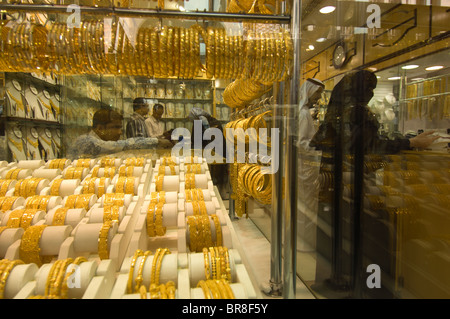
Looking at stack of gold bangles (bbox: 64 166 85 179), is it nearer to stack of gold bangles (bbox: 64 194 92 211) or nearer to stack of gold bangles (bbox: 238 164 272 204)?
stack of gold bangles (bbox: 64 194 92 211)

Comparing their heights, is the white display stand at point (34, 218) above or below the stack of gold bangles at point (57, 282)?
above

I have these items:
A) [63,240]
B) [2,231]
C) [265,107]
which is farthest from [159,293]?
[265,107]

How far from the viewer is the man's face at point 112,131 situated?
217 cm

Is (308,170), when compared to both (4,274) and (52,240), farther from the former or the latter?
(4,274)

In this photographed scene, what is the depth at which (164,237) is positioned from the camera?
124 cm

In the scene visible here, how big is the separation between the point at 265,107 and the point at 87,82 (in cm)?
153

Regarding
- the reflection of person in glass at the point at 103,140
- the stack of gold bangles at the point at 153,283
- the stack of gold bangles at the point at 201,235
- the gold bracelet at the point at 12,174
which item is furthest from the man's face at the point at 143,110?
the stack of gold bangles at the point at 153,283

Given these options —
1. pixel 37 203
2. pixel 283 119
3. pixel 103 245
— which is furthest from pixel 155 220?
pixel 283 119

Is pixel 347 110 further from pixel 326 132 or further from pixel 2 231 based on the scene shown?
pixel 2 231

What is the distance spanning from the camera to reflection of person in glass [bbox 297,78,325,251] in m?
1.70

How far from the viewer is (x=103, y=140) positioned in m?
2.17

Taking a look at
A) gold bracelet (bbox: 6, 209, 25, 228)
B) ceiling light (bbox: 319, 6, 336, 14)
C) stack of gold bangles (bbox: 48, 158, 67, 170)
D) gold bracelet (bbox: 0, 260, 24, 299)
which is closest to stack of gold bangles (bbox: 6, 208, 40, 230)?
gold bracelet (bbox: 6, 209, 25, 228)

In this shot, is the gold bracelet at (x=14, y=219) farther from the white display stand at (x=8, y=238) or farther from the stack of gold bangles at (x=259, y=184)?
the stack of gold bangles at (x=259, y=184)

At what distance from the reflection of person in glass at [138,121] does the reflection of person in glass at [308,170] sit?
1325 millimetres
